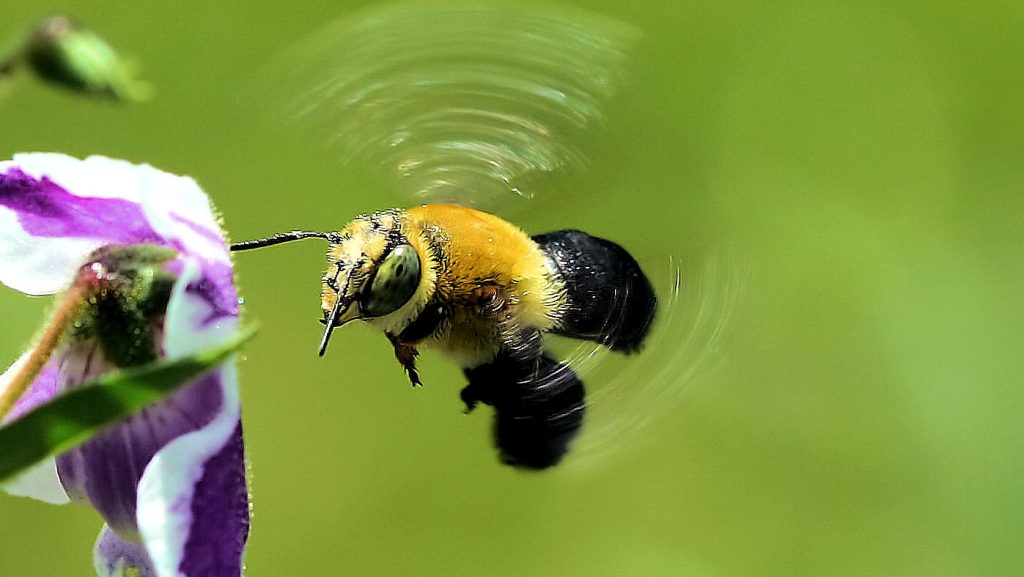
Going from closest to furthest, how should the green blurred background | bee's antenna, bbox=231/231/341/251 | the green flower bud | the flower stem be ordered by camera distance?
the green flower bud, the flower stem, bee's antenna, bbox=231/231/341/251, the green blurred background

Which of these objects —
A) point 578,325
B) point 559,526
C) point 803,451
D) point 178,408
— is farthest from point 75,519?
point 178,408

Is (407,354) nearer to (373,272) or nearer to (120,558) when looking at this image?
(373,272)

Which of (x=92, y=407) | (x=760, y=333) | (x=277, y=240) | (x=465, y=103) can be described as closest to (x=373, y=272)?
(x=277, y=240)

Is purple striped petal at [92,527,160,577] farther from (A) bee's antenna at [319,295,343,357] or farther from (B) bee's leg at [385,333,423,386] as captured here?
(B) bee's leg at [385,333,423,386]

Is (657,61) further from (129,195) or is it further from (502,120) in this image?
(129,195)

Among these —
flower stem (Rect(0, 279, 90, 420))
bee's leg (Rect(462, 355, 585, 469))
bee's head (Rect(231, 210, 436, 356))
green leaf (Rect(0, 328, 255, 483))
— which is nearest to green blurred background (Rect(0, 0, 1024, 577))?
bee's leg (Rect(462, 355, 585, 469))

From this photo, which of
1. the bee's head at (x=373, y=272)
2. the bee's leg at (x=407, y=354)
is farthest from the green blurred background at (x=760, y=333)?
the bee's head at (x=373, y=272)
